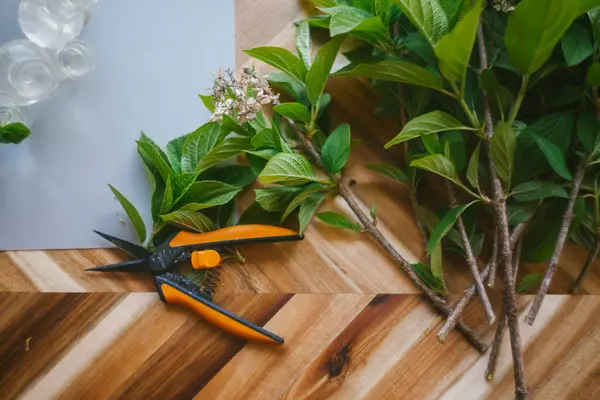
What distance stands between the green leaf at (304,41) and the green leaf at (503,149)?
29 cm

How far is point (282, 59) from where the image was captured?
0.78 meters

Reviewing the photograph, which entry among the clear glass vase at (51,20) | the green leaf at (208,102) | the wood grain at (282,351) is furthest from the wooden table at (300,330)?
the clear glass vase at (51,20)

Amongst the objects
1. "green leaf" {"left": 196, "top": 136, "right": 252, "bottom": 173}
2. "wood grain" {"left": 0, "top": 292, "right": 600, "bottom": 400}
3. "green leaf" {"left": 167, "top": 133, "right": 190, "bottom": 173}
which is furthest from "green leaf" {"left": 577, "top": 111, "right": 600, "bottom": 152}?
"green leaf" {"left": 167, "top": 133, "right": 190, "bottom": 173}

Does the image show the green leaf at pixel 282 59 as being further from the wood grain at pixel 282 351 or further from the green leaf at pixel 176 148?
the wood grain at pixel 282 351

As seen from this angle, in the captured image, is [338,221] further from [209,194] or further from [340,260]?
[209,194]

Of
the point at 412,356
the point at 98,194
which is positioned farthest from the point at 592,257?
the point at 98,194

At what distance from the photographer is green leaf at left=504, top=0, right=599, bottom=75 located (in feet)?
1.98

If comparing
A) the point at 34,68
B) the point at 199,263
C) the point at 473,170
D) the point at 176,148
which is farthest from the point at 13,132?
the point at 473,170

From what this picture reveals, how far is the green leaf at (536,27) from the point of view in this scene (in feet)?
1.98

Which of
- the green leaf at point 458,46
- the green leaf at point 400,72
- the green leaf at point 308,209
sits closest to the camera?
the green leaf at point 458,46

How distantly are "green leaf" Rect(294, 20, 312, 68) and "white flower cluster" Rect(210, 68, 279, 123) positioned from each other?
4.0 inches

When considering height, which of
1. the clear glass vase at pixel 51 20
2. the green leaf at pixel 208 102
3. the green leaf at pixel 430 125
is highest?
the clear glass vase at pixel 51 20

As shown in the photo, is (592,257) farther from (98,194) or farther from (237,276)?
(98,194)

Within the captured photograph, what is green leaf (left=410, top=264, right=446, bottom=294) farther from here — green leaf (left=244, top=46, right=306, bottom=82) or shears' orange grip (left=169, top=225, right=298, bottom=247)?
green leaf (left=244, top=46, right=306, bottom=82)
